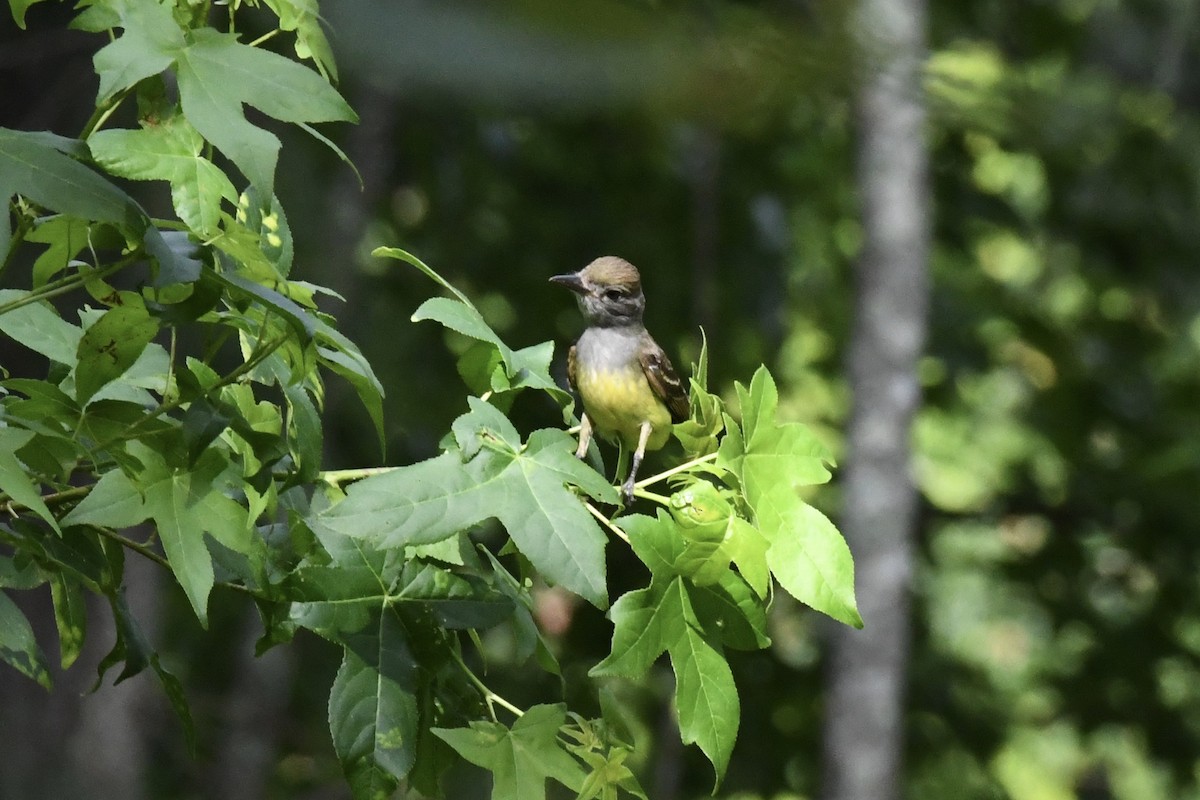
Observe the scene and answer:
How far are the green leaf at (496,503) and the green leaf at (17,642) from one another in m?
0.51

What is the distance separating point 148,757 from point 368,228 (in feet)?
8.63

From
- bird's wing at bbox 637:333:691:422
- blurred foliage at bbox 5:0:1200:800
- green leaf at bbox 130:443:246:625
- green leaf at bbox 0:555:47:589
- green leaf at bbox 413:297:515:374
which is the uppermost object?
green leaf at bbox 413:297:515:374

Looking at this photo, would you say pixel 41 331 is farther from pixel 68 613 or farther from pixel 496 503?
pixel 496 503

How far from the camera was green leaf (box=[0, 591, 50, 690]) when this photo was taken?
5.97ft

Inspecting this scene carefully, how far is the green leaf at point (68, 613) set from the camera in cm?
178

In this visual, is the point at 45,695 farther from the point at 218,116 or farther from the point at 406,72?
the point at 218,116

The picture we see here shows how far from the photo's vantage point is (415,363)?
7074 mm

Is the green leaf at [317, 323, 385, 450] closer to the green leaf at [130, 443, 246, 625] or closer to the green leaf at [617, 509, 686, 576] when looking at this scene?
the green leaf at [130, 443, 246, 625]

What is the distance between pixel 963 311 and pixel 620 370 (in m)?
5.30

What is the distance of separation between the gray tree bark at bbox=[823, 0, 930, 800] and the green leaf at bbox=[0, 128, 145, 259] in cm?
461

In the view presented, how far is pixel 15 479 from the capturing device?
1.47 m

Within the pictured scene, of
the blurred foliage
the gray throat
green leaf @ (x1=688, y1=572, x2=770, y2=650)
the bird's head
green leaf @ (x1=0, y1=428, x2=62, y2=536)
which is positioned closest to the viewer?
green leaf @ (x1=0, y1=428, x2=62, y2=536)

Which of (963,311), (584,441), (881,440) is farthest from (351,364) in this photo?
(963,311)

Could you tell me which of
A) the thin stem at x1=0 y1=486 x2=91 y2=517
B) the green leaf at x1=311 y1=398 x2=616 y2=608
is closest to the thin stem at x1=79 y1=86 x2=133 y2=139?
the thin stem at x1=0 y1=486 x2=91 y2=517
